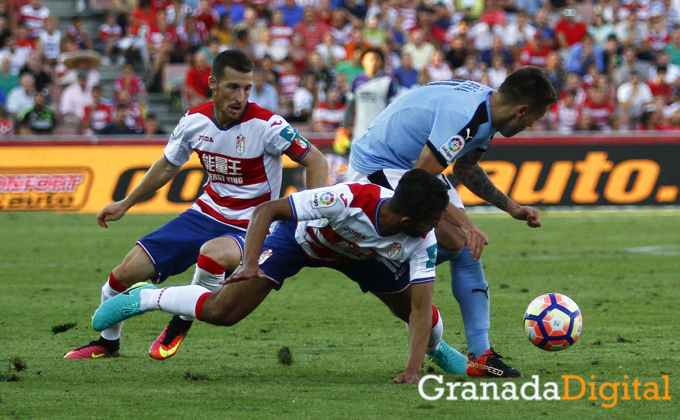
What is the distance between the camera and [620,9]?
23.2 m

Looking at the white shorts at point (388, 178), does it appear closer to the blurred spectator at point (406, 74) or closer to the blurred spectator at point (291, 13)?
the blurred spectator at point (406, 74)

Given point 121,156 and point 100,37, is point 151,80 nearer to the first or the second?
point 100,37

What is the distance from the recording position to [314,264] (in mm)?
5566

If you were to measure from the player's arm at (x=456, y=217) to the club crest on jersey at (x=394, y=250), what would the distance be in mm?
326

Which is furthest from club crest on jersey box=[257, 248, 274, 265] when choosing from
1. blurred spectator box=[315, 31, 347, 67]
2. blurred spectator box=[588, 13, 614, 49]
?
blurred spectator box=[588, 13, 614, 49]

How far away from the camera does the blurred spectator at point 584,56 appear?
2052 cm

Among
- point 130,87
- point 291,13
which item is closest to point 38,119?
point 130,87

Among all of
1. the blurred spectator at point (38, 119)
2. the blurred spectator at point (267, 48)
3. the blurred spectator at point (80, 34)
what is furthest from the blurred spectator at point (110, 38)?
the blurred spectator at point (38, 119)

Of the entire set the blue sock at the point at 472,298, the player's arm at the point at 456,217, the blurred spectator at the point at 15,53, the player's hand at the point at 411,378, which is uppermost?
the player's arm at the point at 456,217

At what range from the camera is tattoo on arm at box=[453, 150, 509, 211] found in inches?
225

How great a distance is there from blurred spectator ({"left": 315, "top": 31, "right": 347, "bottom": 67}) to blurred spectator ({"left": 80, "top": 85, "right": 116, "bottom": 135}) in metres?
4.75

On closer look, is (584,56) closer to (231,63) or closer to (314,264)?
(231,63)

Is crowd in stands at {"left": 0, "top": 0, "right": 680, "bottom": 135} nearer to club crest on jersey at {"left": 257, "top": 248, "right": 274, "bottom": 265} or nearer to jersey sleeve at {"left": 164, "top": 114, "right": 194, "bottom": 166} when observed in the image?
jersey sleeve at {"left": 164, "top": 114, "right": 194, "bottom": 166}

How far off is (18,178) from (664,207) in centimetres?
1064
